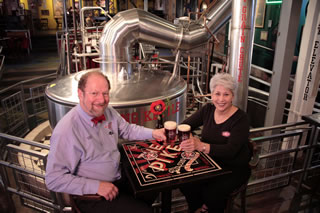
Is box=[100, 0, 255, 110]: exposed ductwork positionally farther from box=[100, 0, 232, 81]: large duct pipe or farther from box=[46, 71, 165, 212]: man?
box=[46, 71, 165, 212]: man

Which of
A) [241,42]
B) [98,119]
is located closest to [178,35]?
[241,42]

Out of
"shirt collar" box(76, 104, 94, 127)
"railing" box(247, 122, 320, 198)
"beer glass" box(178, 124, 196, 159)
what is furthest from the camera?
"railing" box(247, 122, 320, 198)

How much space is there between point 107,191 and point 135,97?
5.53ft

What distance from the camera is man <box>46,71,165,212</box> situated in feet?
5.39

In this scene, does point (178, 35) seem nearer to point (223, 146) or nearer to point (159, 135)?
point (159, 135)

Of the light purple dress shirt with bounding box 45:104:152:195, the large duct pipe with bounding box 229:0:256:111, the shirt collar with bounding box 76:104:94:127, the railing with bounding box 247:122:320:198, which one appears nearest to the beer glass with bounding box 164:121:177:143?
the light purple dress shirt with bounding box 45:104:152:195

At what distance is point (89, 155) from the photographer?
1757mm

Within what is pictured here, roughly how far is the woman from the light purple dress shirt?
1.82 ft

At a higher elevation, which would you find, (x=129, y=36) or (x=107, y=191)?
(x=129, y=36)

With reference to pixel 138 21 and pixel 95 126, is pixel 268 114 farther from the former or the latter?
pixel 95 126

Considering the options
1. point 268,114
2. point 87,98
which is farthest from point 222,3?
point 87,98

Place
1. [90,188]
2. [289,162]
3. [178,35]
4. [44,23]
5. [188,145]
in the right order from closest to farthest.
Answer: [90,188], [188,145], [289,162], [178,35], [44,23]

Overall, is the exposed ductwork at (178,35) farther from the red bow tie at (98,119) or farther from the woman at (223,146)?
the red bow tie at (98,119)

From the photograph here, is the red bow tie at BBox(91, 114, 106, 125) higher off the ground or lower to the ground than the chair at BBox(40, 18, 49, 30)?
lower
